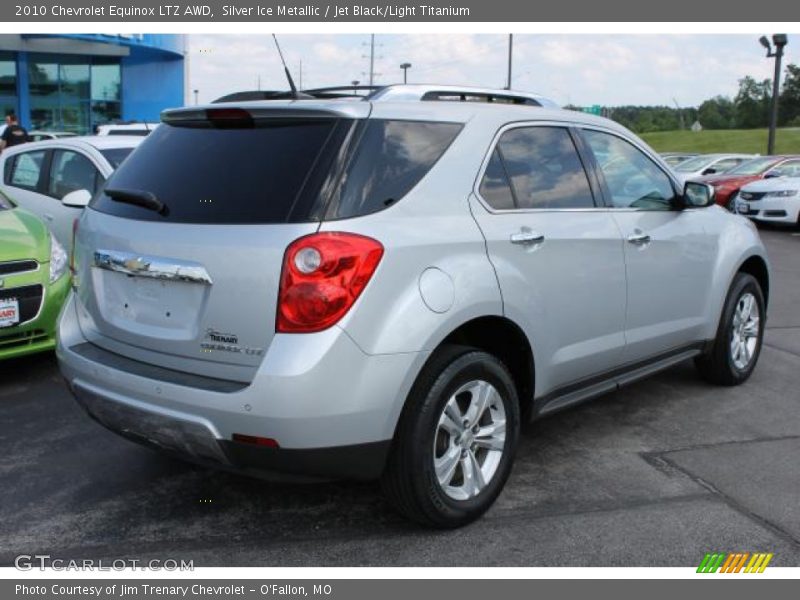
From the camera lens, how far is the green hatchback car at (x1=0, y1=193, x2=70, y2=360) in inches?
213

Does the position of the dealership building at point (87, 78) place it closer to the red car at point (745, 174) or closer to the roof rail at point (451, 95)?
the red car at point (745, 174)

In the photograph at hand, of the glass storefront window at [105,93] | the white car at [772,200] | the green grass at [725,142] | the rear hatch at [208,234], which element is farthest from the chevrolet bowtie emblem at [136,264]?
the green grass at [725,142]

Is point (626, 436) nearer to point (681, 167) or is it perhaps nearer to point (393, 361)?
point (393, 361)

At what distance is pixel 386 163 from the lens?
3266mm

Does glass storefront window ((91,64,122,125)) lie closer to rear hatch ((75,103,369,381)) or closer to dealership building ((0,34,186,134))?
dealership building ((0,34,186,134))

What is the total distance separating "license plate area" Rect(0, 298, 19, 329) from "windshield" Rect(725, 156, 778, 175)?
17282 mm

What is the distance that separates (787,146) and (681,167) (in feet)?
103

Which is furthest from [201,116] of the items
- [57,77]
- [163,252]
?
[57,77]

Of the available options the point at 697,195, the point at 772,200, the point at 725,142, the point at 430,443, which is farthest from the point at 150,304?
the point at 725,142

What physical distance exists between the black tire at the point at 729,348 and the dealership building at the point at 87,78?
1195 inches

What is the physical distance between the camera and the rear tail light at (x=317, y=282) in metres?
2.93

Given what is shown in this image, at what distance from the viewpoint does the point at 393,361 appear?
3043 millimetres

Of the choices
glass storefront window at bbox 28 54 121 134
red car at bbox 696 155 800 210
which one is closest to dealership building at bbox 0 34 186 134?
glass storefront window at bbox 28 54 121 134

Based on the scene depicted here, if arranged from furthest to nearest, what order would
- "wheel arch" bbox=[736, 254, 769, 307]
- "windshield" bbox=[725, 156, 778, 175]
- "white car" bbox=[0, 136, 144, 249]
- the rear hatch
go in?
"windshield" bbox=[725, 156, 778, 175]
"white car" bbox=[0, 136, 144, 249]
"wheel arch" bbox=[736, 254, 769, 307]
the rear hatch
